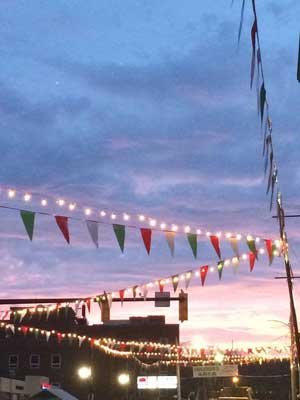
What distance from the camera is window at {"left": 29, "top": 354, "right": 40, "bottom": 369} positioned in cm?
7175

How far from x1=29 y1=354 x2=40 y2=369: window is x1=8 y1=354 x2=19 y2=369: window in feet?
4.37

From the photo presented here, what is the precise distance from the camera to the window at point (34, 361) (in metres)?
71.8

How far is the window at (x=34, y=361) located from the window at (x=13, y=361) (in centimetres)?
133

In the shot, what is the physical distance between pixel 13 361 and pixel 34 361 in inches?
79.1

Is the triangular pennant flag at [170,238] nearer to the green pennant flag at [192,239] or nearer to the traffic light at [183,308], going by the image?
the green pennant flag at [192,239]

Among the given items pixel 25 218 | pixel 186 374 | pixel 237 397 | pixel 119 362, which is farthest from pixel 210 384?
pixel 25 218

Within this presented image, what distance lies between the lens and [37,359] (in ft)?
237

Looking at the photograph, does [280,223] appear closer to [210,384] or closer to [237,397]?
[237,397]

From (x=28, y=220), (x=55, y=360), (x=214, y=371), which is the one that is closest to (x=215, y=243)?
(x=28, y=220)

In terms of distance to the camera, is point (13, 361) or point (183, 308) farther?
point (13, 361)

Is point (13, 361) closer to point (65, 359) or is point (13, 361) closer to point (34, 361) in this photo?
point (34, 361)

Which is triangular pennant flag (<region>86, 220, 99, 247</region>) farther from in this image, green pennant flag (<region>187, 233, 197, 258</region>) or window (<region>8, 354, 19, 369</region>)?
window (<region>8, 354, 19, 369</region>)

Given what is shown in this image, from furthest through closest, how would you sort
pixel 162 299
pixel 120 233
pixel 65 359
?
pixel 65 359 → pixel 162 299 → pixel 120 233

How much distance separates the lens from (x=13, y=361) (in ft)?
237
